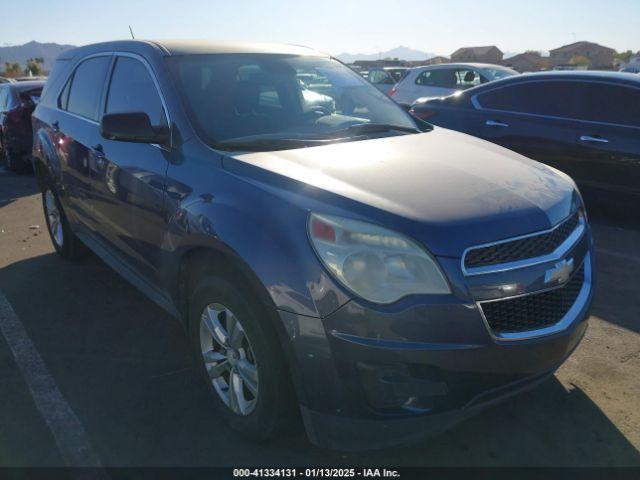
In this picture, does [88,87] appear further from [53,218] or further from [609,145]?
[609,145]

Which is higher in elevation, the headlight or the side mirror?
the side mirror

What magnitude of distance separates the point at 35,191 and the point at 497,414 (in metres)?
7.83

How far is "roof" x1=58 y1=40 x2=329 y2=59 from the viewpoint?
328 cm

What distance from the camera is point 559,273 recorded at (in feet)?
7.42

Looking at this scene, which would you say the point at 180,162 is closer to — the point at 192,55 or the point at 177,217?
the point at 177,217

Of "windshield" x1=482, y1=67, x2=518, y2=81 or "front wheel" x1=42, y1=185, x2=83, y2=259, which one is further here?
"windshield" x1=482, y1=67, x2=518, y2=81

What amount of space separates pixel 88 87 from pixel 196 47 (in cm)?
124

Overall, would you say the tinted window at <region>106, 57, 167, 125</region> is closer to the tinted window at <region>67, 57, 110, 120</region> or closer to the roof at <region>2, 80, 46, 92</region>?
the tinted window at <region>67, 57, 110, 120</region>

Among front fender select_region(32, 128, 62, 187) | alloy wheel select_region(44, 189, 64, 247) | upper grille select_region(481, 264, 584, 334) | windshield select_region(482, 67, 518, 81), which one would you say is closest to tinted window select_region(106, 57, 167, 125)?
front fender select_region(32, 128, 62, 187)

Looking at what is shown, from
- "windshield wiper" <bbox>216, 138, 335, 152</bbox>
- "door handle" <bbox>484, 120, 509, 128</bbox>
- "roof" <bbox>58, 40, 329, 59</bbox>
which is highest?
"roof" <bbox>58, 40, 329, 59</bbox>

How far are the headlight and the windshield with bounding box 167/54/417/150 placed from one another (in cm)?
85

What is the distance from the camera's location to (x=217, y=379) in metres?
2.73

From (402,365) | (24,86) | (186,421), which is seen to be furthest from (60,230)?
(24,86)

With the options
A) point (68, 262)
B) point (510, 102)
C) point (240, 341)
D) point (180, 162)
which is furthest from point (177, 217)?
point (510, 102)
